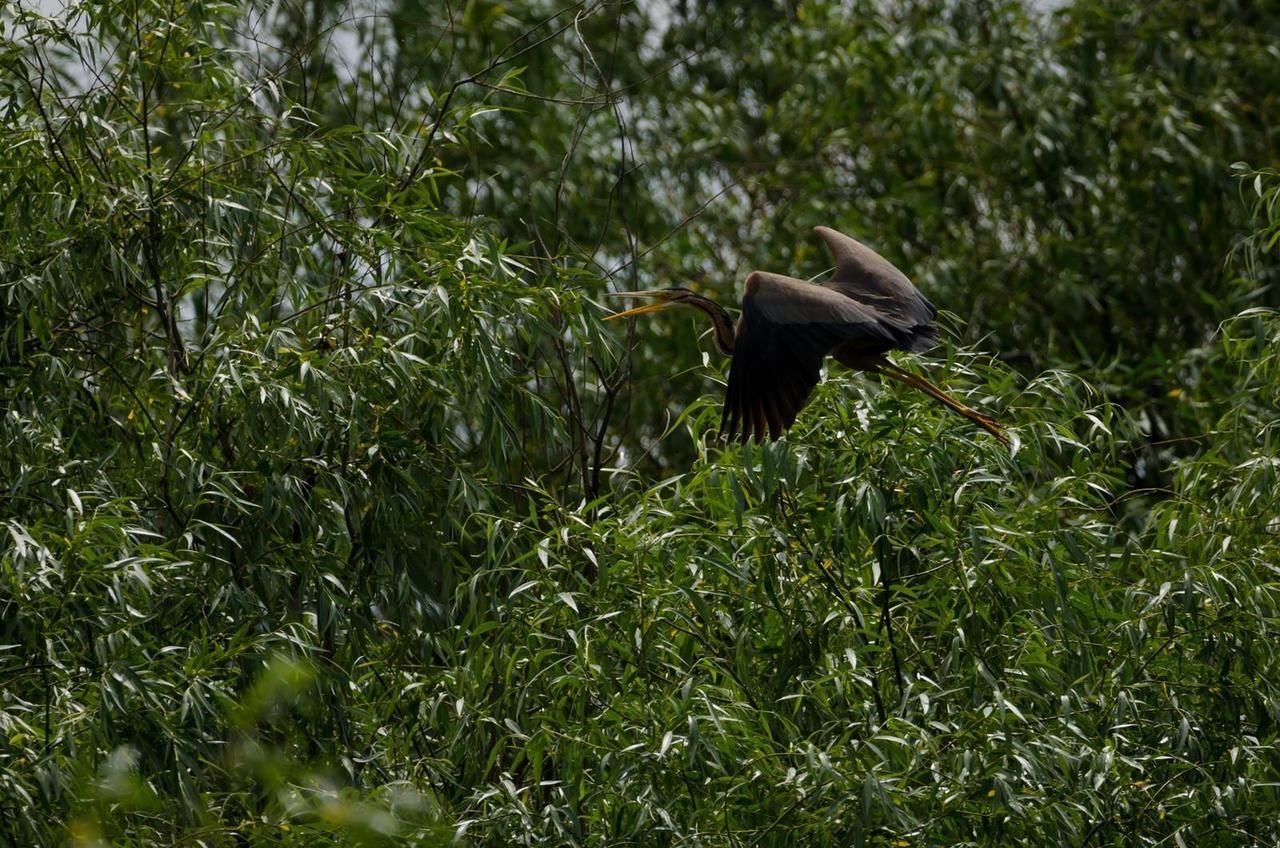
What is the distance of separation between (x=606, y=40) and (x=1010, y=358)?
3.09m

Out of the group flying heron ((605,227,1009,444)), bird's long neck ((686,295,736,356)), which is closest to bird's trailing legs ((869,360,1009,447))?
flying heron ((605,227,1009,444))

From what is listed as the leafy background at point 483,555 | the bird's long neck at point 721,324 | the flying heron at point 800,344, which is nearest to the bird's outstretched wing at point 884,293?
the flying heron at point 800,344

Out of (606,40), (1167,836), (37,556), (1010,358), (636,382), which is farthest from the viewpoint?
(606,40)

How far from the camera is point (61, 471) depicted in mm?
4480

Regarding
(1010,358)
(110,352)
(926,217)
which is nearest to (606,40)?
(926,217)

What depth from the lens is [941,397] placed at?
14.3ft

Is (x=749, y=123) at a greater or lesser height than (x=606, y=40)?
lesser

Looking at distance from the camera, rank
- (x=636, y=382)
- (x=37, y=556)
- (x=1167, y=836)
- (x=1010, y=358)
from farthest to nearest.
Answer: (x=1010, y=358) → (x=636, y=382) → (x=37, y=556) → (x=1167, y=836)

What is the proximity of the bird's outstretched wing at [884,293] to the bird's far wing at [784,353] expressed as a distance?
8 cm

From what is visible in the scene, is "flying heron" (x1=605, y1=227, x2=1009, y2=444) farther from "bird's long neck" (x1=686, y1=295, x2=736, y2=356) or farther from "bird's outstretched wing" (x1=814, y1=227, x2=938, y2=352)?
"bird's long neck" (x1=686, y1=295, x2=736, y2=356)

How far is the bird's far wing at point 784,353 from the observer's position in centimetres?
445

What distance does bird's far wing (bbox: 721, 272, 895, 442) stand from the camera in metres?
4.45

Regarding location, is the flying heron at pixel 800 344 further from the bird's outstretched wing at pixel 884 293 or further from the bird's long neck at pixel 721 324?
the bird's long neck at pixel 721 324

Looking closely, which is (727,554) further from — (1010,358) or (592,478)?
(1010,358)
